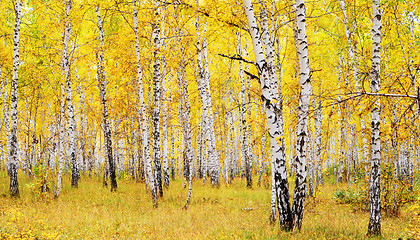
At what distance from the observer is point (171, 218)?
27.1 ft

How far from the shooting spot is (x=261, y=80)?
6.52 meters

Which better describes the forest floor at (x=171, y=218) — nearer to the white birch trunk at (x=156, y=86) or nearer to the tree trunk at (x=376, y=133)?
the tree trunk at (x=376, y=133)

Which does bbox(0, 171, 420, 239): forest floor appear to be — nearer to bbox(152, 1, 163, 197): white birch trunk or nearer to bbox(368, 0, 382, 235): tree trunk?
bbox(368, 0, 382, 235): tree trunk

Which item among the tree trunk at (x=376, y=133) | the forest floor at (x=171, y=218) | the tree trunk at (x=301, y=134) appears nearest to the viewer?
the tree trunk at (x=376, y=133)

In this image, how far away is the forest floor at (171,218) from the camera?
6.60 metres

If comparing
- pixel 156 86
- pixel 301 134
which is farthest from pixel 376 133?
pixel 156 86

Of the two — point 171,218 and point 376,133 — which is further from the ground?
point 376,133

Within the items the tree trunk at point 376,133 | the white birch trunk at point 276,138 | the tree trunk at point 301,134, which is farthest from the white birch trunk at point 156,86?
the tree trunk at point 376,133

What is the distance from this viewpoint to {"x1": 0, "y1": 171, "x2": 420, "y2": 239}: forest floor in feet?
21.7

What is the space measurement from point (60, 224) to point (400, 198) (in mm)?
11243

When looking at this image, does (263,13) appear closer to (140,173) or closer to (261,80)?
(261,80)

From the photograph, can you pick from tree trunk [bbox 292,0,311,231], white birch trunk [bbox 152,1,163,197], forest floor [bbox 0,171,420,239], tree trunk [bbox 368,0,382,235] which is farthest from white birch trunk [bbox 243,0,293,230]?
white birch trunk [bbox 152,1,163,197]

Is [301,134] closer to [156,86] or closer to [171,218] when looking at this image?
[171,218]

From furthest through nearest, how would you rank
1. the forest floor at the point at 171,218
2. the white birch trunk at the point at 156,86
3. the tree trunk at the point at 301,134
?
1. the white birch trunk at the point at 156,86
2. the forest floor at the point at 171,218
3. the tree trunk at the point at 301,134
